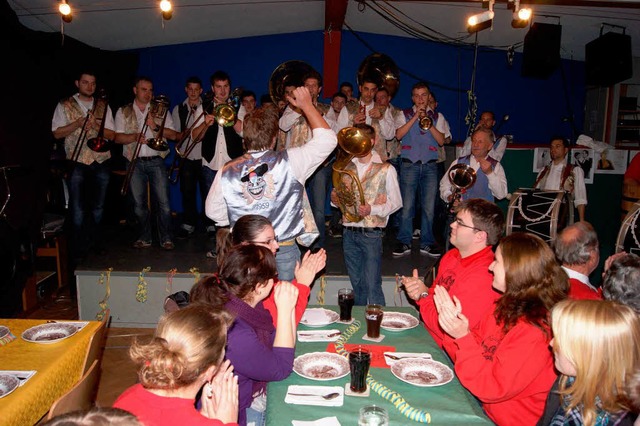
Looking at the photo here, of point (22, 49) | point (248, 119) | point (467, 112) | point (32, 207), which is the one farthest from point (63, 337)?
point (467, 112)

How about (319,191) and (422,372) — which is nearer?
(422,372)

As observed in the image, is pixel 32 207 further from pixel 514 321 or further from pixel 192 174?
pixel 514 321

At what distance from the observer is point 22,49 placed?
585 cm

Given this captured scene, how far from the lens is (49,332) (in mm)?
2754

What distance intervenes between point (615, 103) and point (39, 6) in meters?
9.45

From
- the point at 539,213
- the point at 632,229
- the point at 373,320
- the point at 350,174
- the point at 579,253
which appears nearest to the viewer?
the point at 373,320

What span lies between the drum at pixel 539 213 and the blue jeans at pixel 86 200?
4588mm

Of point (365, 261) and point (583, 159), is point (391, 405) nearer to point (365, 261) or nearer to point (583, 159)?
point (365, 261)

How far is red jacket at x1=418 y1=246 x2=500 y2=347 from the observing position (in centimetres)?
271

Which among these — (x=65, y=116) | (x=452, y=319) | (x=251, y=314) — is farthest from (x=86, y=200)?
(x=452, y=319)

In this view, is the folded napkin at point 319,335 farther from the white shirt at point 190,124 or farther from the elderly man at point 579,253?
the white shirt at point 190,124

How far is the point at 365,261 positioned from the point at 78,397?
2.81 m

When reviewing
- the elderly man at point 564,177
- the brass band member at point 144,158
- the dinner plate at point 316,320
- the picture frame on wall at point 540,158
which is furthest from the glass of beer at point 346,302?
the picture frame on wall at point 540,158

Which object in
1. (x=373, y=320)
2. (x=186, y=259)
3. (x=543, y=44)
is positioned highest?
(x=543, y=44)
